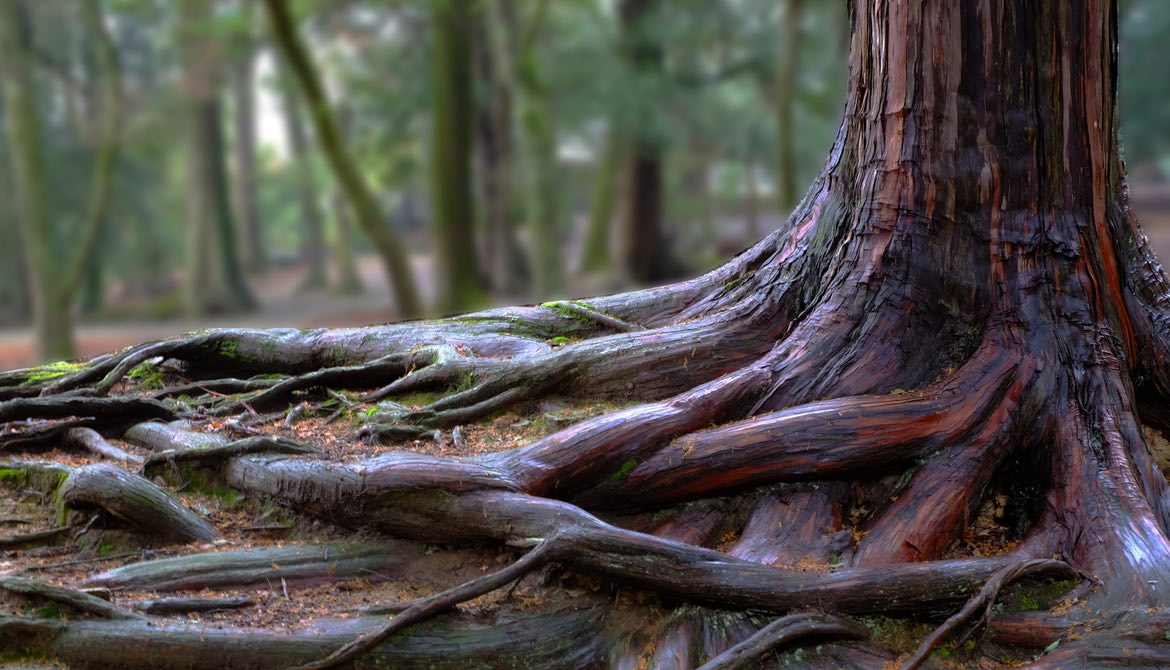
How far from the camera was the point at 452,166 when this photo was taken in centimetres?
1767

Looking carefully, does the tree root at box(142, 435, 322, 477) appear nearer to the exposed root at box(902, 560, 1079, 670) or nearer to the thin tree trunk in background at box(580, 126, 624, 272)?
the exposed root at box(902, 560, 1079, 670)

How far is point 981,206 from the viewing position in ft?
13.0

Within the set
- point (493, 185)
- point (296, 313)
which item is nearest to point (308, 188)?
point (296, 313)

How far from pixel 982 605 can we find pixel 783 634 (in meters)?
0.67

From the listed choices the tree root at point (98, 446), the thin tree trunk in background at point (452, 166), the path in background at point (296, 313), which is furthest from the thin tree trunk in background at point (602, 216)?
the tree root at point (98, 446)

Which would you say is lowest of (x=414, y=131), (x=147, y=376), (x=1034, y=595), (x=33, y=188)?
(x=1034, y=595)

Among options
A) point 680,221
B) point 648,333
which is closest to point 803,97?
point 680,221

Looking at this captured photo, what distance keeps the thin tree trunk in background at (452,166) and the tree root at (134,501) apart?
1391 centimetres

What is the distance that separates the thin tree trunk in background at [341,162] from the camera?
15.2 meters

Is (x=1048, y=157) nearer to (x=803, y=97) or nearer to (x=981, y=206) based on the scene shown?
(x=981, y=206)

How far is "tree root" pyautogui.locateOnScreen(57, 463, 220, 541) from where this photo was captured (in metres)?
3.81

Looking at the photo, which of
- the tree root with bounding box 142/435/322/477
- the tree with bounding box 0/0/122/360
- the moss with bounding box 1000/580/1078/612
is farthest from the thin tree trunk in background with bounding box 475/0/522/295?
the moss with bounding box 1000/580/1078/612

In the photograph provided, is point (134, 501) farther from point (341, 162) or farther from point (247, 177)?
point (247, 177)

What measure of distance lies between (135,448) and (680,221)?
1286 inches
